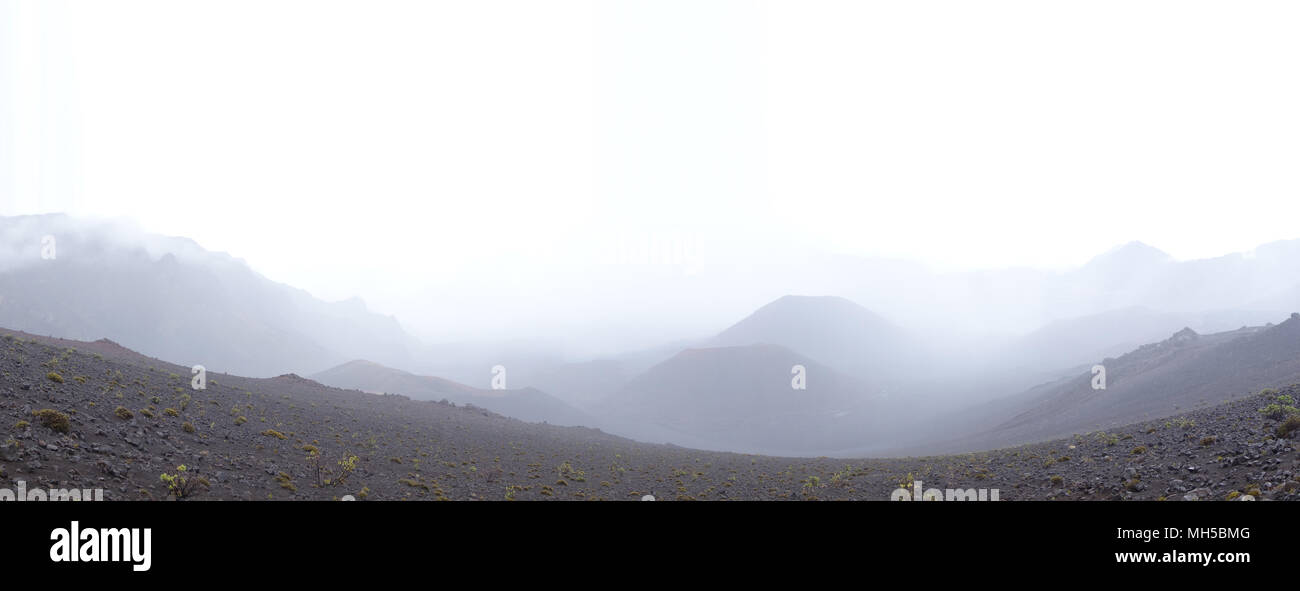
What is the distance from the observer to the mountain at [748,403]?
100062 mm

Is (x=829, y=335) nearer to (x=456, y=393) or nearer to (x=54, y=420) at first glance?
(x=456, y=393)

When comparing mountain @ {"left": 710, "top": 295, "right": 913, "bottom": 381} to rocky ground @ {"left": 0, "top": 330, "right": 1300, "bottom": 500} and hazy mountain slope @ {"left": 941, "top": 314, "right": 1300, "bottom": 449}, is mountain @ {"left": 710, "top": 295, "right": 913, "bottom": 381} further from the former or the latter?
rocky ground @ {"left": 0, "top": 330, "right": 1300, "bottom": 500}

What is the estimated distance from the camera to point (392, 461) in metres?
20.8

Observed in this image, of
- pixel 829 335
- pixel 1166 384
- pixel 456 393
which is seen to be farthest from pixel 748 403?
pixel 1166 384

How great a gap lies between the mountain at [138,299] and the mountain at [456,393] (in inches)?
2071

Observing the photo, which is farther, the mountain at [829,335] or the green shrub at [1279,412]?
the mountain at [829,335]

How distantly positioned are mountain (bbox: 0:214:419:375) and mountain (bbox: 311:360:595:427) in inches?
2071

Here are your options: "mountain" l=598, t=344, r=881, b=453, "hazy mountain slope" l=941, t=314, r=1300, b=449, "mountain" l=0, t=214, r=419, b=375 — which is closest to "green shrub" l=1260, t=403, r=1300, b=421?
"hazy mountain slope" l=941, t=314, r=1300, b=449

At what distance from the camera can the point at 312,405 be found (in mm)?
31266

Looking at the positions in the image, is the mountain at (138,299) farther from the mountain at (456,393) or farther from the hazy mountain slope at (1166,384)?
the hazy mountain slope at (1166,384)

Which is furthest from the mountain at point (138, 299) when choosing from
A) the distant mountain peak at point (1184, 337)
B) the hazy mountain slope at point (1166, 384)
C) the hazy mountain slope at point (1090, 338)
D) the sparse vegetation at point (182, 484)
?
the hazy mountain slope at point (1090, 338)
